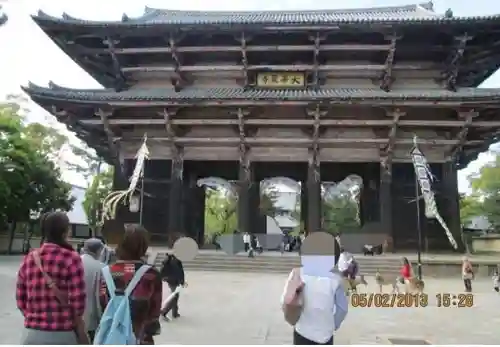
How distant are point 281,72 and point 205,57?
3447 millimetres

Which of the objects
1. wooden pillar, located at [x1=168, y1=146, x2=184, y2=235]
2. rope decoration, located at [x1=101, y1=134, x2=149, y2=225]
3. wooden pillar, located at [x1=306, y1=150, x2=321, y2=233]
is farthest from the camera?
wooden pillar, located at [x1=168, y1=146, x2=184, y2=235]

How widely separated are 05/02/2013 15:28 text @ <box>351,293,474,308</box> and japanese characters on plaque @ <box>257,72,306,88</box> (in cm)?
1092

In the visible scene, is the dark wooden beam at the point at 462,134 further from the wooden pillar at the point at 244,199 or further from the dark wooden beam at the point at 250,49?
the wooden pillar at the point at 244,199

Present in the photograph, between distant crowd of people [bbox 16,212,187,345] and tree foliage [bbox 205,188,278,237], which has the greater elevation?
tree foliage [bbox 205,188,278,237]

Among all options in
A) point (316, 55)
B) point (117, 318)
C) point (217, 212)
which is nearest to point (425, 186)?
point (316, 55)

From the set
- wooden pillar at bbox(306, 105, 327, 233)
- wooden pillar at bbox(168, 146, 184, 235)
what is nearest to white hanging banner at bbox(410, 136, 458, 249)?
wooden pillar at bbox(306, 105, 327, 233)

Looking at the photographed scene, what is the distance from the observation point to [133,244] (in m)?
3.73

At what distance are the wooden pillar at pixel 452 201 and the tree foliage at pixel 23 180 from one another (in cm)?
2281

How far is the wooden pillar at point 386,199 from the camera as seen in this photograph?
19938mm

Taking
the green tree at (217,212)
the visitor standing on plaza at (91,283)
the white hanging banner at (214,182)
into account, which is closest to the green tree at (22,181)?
the white hanging banner at (214,182)

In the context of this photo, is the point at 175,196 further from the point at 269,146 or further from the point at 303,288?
the point at 303,288

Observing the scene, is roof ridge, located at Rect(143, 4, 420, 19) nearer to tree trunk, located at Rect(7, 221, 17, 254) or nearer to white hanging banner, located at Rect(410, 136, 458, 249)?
white hanging banner, located at Rect(410, 136, 458, 249)
